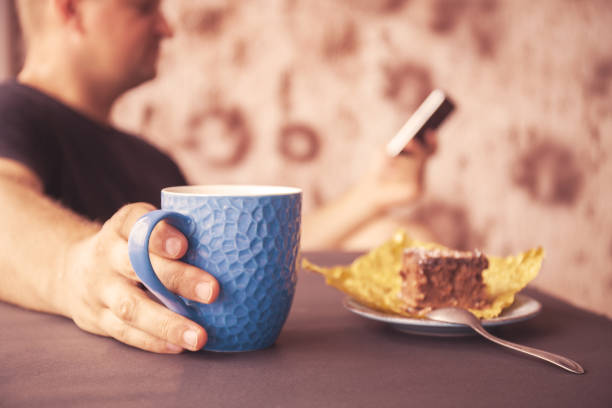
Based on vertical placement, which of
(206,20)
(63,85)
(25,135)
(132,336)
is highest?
(206,20)

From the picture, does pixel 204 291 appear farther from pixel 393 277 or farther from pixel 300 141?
pixel 300 141

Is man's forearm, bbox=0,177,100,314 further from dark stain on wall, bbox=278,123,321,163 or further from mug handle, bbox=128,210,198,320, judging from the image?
dark stain on wall, bbox=278,123,321,163

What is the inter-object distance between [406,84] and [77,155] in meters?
1.02

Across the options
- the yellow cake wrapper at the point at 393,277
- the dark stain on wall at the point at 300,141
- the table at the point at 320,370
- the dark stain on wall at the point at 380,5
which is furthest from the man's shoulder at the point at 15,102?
the dark stain on wall at the point at 380,5

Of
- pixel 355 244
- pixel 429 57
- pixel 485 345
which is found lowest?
pixel 355 244

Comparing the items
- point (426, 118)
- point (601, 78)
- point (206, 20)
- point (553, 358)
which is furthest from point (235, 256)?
point (601, 78)

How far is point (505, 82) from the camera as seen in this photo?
1.71 metres

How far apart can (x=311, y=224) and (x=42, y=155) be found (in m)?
0.66

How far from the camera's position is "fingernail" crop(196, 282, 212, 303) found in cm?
42

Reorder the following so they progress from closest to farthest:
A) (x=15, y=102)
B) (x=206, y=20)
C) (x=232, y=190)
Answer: (x=232, y=190) → (x=15, y=102) → (x=206, y=20)

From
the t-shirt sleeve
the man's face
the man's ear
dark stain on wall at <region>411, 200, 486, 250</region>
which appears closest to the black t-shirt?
the t-shirt sleeve

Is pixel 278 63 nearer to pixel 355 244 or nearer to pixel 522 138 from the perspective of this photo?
pixel 355 244

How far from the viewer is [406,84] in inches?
67.6

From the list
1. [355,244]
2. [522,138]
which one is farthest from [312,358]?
[522,138]
